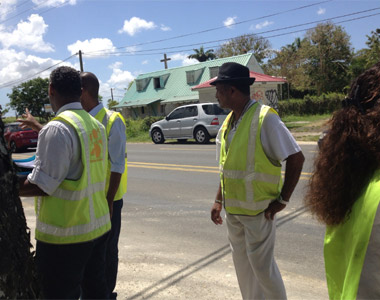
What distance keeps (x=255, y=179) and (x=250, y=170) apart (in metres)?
0.07

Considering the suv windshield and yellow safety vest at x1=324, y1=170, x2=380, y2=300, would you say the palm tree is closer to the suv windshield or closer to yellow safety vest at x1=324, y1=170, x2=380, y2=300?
the suv windshield

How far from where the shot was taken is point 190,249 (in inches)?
182

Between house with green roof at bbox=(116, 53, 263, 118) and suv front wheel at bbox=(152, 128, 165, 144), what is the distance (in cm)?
1490

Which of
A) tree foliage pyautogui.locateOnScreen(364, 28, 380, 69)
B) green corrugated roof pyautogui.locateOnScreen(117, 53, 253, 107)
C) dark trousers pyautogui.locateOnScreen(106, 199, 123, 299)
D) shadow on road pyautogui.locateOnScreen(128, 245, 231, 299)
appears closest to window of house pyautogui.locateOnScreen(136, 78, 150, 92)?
green corrugated roof pyautogui.locateOnScreen(117, 53, 253, 107)

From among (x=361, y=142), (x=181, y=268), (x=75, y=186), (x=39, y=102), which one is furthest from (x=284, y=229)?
(x=39, y=102)

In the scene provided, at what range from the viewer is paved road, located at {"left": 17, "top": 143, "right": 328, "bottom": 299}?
11.8ft

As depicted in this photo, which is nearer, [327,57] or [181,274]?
[181,274]

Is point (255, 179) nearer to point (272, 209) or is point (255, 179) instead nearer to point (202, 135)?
point (272, 209)

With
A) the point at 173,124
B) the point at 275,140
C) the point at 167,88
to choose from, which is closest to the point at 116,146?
the point at 275,140

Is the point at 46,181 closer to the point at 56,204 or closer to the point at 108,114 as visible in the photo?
the point at 56,204

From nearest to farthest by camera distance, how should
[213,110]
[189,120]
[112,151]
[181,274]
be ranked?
1. [112,151]
2. [181,274]
3. [213,110]
4. [189,120]

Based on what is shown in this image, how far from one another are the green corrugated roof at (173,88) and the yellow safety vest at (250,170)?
30.9 m

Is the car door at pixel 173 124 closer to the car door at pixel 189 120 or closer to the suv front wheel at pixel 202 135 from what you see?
the car door at pixel 189 120

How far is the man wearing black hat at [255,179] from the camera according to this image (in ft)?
8.33
